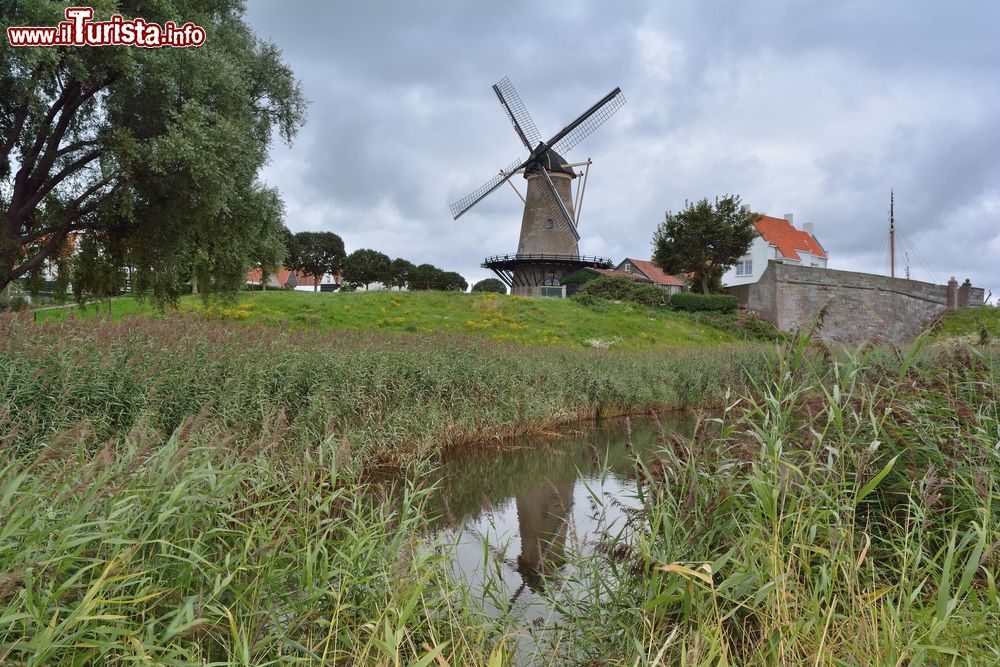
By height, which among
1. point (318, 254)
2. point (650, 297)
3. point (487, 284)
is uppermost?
point (318, 254)

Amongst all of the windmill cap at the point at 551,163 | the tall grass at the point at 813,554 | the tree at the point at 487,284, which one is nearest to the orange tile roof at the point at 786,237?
the windmill cap at the point at 551,163

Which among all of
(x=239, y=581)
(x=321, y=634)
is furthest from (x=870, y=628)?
(x=239, y=581)

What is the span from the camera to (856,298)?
32125 mm

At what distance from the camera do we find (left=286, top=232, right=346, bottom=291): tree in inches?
2215

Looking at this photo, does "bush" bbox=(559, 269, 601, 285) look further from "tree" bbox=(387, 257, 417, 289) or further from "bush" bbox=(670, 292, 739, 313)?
"tree" bbox=(387, 257, 417, 289)

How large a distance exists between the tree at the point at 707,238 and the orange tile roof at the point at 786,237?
11.6m

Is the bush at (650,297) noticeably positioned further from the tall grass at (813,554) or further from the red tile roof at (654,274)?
the tall grass at (813,554)

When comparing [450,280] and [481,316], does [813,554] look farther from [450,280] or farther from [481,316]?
[450,280]

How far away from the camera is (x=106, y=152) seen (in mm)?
12719

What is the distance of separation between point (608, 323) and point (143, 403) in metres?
22.1

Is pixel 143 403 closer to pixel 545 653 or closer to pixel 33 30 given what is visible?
pixel 545 653

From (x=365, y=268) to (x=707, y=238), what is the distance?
31.8 m

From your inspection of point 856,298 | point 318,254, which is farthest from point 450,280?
point 856,298

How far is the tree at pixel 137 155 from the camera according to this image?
12391mm
